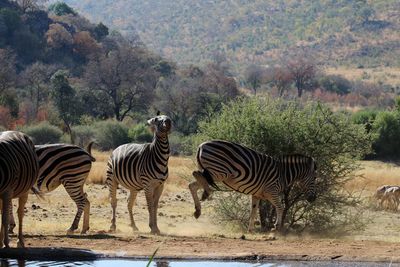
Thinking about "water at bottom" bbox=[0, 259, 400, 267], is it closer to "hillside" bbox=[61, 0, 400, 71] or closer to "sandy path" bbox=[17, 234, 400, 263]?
"sandy path" bbox=[17, 234, 400, 263]

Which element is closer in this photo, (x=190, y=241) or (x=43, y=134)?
(x=190, y=241)

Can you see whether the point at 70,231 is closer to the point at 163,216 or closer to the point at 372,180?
the point at 163,216

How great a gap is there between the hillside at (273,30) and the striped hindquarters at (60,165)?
119 metres

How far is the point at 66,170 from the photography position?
50.5 feet

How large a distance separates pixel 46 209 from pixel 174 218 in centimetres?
289

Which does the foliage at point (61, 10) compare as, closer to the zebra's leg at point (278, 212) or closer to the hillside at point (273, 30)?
the hillside at point (273, 30)

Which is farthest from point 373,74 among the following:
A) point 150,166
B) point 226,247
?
point 226,247

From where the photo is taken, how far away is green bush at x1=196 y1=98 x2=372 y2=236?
733 inches

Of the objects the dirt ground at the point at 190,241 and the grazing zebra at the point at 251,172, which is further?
the grazing zebra at the point at 251,172

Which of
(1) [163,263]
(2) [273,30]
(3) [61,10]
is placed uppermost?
(3) [61,10]

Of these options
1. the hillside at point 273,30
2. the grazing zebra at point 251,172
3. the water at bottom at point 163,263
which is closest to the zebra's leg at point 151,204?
the grazing zebra at point 251,172

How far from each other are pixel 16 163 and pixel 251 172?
570 centimetres

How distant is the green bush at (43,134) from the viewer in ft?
143

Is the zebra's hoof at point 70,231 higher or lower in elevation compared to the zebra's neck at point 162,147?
lower
